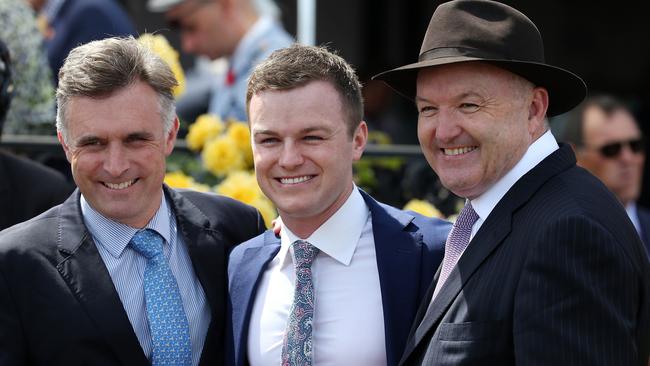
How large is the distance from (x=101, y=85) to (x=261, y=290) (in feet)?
2.97

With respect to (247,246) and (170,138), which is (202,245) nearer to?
(247,246)

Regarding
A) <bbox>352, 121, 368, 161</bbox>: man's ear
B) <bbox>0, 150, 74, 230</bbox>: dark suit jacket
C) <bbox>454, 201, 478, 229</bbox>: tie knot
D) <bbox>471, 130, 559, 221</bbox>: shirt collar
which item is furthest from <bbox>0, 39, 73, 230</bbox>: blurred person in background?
<bbox>471, 130, 559, 221</bbox>: shirt collar

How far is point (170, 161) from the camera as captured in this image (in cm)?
541

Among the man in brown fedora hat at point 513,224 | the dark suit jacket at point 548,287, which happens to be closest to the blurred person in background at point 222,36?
the man in brown fedora hat at point 513,224

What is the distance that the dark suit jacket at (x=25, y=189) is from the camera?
419 centimetres

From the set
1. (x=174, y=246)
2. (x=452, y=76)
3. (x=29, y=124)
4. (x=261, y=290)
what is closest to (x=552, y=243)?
(x=452, y=76)

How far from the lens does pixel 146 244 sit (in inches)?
140

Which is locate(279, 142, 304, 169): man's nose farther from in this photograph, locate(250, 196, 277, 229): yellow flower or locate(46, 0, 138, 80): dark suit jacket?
locate(46, 0, 138, 80): dark suit jacket

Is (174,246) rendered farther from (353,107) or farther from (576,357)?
(576,357)

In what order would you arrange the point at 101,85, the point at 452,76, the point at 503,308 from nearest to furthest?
1. the point at 503,308
2. the point at 452,76
3. the point at 101,85

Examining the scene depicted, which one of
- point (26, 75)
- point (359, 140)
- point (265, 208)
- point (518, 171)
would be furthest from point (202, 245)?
point (26, 75)

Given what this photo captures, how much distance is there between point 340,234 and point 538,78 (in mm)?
894

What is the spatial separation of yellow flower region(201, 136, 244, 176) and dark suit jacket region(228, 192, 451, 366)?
1442 millimetres

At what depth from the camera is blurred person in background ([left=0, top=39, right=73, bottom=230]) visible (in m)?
4.20
